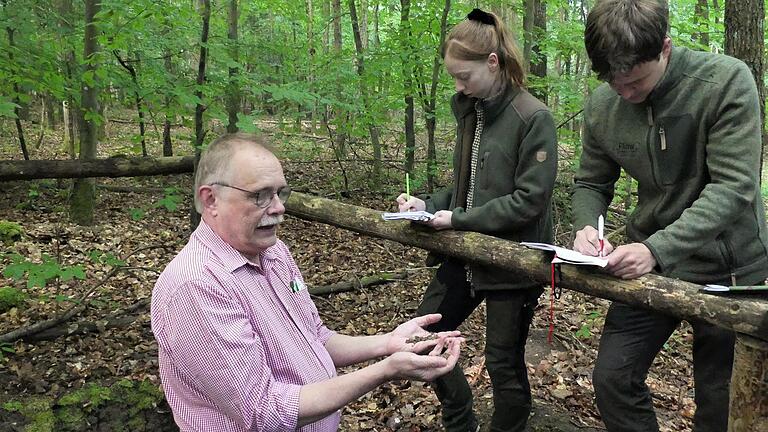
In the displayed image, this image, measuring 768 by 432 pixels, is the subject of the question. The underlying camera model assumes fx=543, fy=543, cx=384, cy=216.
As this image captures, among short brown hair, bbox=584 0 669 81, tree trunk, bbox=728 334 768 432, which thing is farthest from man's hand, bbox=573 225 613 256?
short brown hair, bbox=584 0 669 81

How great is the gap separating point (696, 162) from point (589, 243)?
0.59 metres

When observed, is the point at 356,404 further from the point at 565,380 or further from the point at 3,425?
the point at 3,425

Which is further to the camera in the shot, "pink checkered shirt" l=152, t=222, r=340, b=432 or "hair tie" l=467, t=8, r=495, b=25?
"hair tie" l=467, t=8, r=495, b=25

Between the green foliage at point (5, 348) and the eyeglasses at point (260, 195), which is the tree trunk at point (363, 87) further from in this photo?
the eyeglasses at point (260, 195)

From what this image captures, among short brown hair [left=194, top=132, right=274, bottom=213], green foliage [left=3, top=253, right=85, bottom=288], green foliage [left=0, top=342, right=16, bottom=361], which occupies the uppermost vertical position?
short brown hair [left=194, top=132, right=274, bottom=213]

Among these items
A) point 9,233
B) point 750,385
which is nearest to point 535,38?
point 750,385

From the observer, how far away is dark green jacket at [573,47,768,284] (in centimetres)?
226

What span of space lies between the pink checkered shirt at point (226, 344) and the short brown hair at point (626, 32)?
66.0 inches

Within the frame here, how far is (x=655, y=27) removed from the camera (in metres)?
2.22

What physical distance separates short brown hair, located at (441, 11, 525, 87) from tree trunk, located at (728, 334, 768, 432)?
→ 167 centimetres

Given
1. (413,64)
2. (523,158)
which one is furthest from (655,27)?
(413,64)

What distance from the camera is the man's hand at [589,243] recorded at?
262cm

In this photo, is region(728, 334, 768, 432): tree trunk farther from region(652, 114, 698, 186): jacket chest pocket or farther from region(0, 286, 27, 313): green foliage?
region(0, 286, 27, 313): green foliage

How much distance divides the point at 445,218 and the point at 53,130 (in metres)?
16.0
